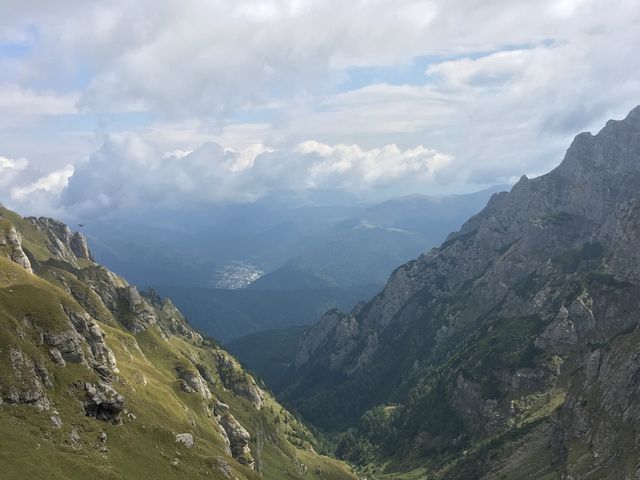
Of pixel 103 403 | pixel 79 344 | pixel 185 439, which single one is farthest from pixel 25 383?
pixel 185 439

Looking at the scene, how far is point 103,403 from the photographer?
153750 millimetres

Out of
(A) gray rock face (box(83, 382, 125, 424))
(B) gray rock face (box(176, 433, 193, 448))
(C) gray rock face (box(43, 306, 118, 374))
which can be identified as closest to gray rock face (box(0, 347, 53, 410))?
(C) gray rock face (box(43, 306, 118, 374))

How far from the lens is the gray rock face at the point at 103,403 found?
15038cm

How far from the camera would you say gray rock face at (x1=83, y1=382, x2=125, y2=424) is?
15038cm

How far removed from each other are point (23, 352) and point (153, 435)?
42.2 meters

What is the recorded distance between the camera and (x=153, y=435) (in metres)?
160

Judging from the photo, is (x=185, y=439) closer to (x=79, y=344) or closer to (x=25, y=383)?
(x=79, y=344)

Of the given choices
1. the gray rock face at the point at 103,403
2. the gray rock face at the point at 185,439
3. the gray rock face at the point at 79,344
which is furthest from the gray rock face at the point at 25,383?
the gray rock face at the point at 185,439

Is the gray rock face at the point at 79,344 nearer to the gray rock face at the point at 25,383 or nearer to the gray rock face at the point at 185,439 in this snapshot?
the gray rock face at the point at 25,383

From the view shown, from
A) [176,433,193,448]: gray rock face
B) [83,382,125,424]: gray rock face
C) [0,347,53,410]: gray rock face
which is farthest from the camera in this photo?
[176,433,193,448]: gray rock face

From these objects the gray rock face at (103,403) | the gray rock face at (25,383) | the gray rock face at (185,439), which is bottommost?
the gray rock face at (185,439)

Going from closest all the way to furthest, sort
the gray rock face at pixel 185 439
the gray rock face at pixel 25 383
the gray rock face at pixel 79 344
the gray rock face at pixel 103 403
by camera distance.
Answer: the gray rock face at pixel 25 383, the gray rock face at pixel 103 403, the gray rock face at pixel 79 344, the gray rock face at pixel 185 439

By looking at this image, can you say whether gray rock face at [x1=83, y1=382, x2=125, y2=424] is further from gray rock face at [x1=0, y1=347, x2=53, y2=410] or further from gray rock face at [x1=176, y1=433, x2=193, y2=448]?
gray rock face at [x1=176, y1=433, x2=193, y2=448]

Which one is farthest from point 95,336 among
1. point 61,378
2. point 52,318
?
point 61,378
